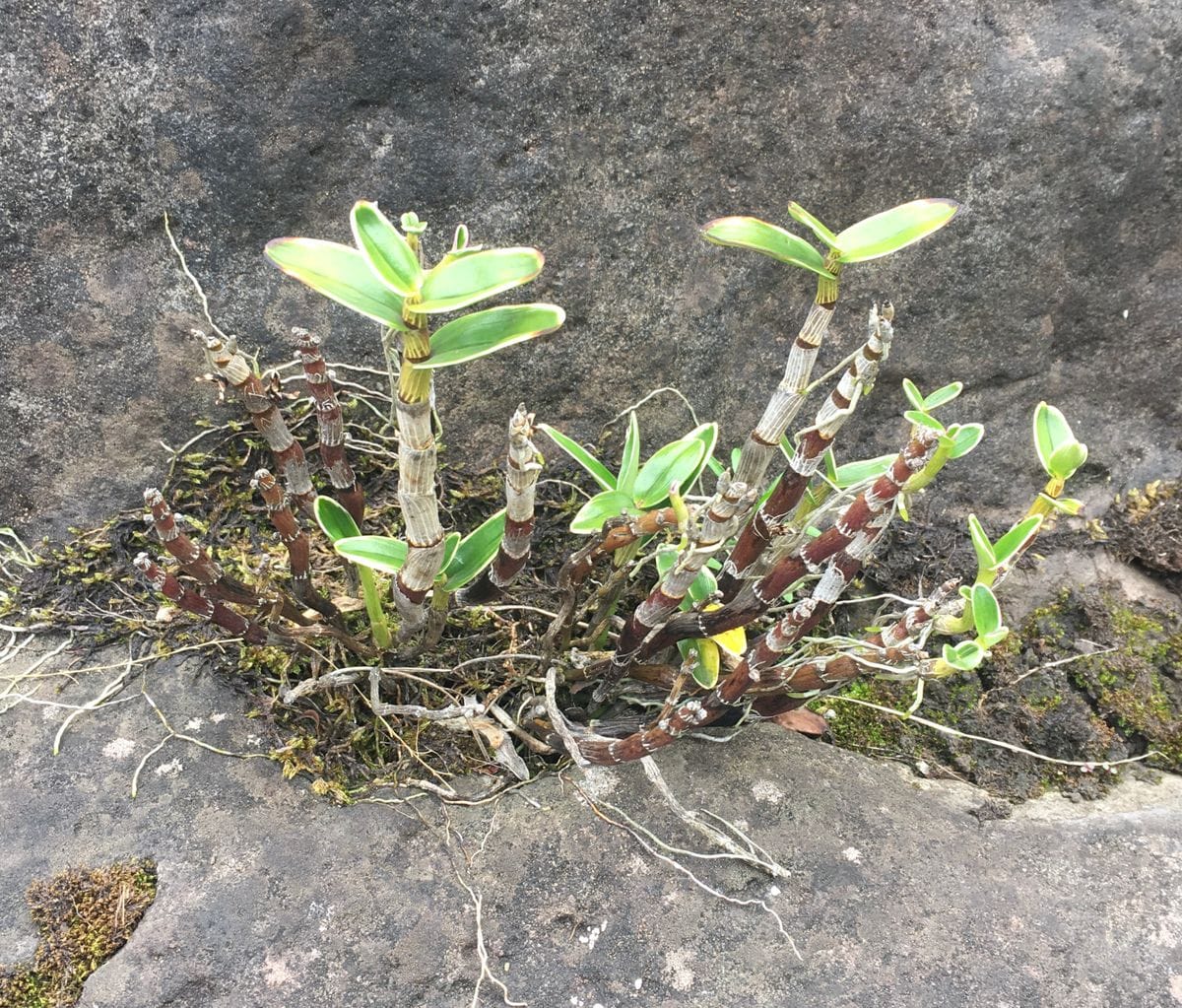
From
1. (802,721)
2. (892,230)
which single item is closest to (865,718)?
(802,721)

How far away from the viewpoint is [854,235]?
1222mm

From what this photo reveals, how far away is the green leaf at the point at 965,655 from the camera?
4.07ft

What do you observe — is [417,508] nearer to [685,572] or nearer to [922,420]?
[685,572]

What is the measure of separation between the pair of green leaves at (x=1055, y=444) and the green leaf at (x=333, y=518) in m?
1.20

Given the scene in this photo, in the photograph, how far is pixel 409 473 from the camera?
1148 mm

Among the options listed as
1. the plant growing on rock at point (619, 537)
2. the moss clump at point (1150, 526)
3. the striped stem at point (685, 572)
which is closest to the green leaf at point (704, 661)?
the plant growing on rock at point (619, 537)

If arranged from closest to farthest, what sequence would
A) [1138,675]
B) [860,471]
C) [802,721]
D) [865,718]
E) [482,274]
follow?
[482,274]
[860,471]
[802,721]
[865,718]
[1138,675]

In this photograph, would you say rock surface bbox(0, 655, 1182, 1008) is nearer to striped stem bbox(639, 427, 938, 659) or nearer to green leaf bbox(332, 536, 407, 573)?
striped stem bbox(639, 427, 938, 659)

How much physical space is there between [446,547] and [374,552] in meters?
0.12

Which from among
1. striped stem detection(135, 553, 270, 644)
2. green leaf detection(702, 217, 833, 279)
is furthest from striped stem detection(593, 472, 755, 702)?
striped stem detection(135, 553, 270, 644)

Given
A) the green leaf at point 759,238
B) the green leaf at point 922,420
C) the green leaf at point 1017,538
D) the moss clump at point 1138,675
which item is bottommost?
the moss clump at point 1138,675

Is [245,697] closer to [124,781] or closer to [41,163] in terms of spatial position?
[124,781]

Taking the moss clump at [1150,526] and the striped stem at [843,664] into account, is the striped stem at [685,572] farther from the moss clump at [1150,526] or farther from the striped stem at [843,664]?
the moss clump at [1150,526]

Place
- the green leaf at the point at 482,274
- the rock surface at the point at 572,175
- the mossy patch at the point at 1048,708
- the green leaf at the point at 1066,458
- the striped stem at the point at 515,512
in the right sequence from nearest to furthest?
the green leaf at the point at 482,274
the striped stem at the point at 515,512
the green leaf at the point at 1066,458
the rock surface at the point at 572,175
the mossy patch at the point at 1048,708
